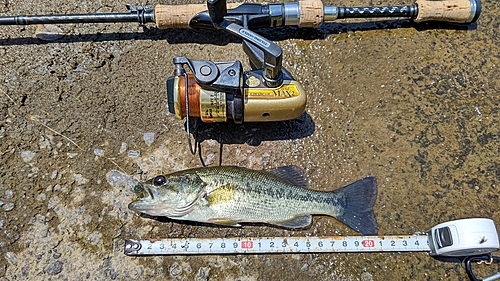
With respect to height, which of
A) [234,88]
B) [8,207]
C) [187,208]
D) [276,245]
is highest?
[234,88]

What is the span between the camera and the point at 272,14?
10.7 feet

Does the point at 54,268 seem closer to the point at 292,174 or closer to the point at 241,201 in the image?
the point at 241,201

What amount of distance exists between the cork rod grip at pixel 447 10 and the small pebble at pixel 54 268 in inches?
141

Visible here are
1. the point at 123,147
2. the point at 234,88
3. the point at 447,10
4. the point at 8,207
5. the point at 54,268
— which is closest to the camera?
the point at 234,88

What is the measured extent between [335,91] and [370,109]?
341 millimetres

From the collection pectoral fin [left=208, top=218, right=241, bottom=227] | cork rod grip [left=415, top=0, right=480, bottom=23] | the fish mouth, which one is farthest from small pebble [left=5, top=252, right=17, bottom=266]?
cork rod grip [left=415, top=0, right=480, bottom=23]

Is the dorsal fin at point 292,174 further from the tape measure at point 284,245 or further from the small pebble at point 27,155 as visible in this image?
the small pebble at point 27,155

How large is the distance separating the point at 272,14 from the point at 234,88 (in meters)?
0.83

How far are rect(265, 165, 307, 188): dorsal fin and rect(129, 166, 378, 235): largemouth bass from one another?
0.14 metres

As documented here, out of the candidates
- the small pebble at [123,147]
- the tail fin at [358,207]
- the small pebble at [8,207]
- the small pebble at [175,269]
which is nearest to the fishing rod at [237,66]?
the small pebble at [123,147]

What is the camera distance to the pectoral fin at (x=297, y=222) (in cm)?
303

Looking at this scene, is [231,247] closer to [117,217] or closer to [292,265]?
[292,265]

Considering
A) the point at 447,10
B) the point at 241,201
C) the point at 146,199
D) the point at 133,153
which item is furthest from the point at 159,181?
the point at 447,10

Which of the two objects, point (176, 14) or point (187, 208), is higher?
point (176, 14)
